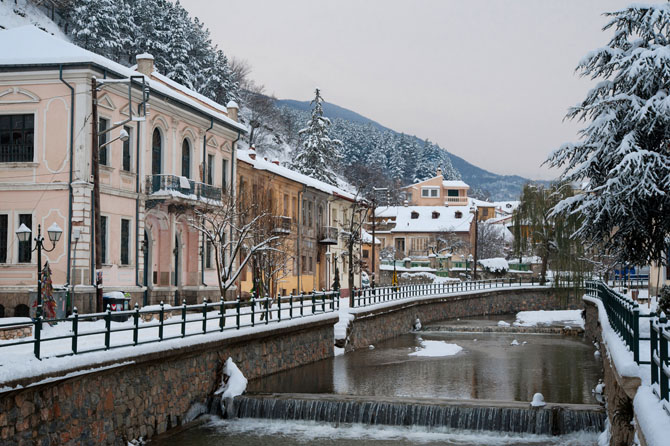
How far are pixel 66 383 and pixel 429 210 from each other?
96.9 m

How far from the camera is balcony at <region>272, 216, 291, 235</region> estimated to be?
41584mm

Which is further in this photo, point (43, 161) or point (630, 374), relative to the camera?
point (43, 161)

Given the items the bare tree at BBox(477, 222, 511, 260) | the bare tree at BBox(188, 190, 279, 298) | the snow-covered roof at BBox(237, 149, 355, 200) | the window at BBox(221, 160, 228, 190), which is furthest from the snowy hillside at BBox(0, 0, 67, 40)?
the bare tree at BBox(477, 222, 511, 260)

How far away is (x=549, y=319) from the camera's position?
52875 mm

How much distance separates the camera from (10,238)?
89.4 feet

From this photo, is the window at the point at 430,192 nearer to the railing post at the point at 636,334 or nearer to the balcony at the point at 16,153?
the balcony at the point at 16,153

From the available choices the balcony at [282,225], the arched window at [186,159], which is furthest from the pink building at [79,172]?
the balcony at [282,225]

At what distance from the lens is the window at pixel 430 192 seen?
423 feet

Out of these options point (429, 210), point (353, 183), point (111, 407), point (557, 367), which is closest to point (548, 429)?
point (111, 407)

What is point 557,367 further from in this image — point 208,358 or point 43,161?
point 43,161

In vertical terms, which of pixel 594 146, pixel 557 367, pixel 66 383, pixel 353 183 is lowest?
pixel 557 367

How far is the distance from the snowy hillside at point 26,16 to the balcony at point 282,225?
3532 centimetres

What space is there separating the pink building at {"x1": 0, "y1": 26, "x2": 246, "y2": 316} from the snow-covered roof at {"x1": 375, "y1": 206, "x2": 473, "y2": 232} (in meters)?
71.0

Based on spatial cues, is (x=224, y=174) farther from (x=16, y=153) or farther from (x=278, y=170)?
(x=16, y=153)
